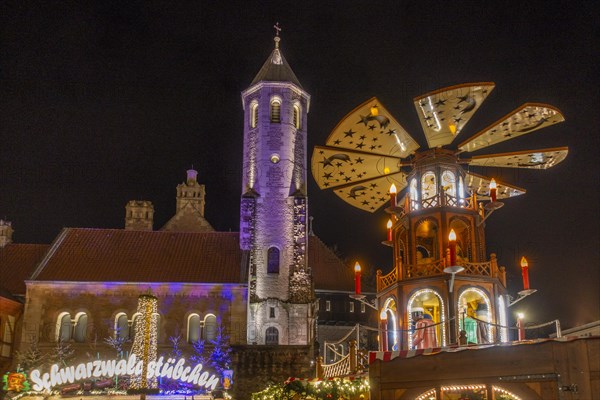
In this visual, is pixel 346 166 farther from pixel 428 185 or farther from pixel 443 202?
pixel 443 202

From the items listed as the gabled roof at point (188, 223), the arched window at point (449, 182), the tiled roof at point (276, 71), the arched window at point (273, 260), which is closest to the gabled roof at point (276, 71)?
the tiled roof at point (276, 71)

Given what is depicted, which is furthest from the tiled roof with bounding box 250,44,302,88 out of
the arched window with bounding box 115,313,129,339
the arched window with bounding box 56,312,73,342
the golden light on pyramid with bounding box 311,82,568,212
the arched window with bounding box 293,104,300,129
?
the golden light on pyramid with bounding box 311,82,568,212

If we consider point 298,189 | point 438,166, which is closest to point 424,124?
point 438,166

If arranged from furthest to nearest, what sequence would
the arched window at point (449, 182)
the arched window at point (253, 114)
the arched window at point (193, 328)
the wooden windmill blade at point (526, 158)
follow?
the arched window at point (253, 114)
the arched window at point (193, 328)
the arched window at point (449, 182)
the wooden windmill blade at point (526, 158)

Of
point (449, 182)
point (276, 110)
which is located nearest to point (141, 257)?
point (276, 110)

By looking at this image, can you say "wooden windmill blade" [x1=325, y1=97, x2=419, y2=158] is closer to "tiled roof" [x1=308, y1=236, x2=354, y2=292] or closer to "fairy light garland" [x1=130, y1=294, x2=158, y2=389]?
"fairy light garland" [x1=130, y1=294, x2=158, y2=389]

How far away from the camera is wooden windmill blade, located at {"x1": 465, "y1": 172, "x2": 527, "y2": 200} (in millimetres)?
23333

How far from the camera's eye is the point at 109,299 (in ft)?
134

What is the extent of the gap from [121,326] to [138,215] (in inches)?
738

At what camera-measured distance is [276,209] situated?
4303 centimetres

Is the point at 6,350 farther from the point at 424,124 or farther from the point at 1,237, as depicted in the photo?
the point at 424,124

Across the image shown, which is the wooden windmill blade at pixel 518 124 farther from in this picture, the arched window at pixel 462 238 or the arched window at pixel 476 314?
the arched window at pixel 476 314

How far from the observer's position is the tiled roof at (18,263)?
141ft

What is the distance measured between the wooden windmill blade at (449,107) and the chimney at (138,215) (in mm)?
40854
